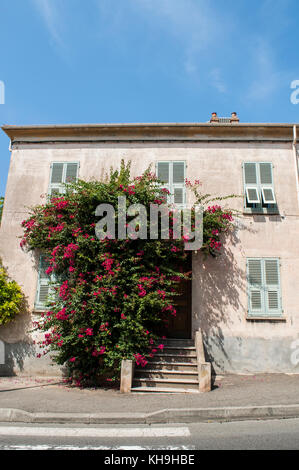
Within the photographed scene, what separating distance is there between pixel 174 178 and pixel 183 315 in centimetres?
391

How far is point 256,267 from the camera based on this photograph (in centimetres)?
894

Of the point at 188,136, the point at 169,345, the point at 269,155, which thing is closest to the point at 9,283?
the point at 169,345

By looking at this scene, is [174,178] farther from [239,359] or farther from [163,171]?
[239,359]

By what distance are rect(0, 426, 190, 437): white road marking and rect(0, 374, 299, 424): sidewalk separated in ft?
1.31

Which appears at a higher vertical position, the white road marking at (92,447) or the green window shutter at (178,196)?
the green window shutter at (178,196)

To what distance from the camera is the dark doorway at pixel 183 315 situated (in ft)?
29.9

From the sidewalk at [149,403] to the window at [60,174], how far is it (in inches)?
209

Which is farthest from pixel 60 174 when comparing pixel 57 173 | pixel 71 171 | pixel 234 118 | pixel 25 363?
pixel 234 118

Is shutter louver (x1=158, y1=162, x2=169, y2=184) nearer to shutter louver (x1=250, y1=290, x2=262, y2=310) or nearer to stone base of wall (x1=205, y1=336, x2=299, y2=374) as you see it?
shutter louver (x1=250, y1=290, x2=262, y2=310)

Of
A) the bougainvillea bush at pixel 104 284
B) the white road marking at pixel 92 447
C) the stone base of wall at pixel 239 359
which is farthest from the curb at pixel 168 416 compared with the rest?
the stone base of wall at pixel 239 359

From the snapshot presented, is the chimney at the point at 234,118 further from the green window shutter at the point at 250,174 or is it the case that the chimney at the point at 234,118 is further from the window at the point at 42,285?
the window at the point at 42,285

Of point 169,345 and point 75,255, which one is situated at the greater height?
point 75,255

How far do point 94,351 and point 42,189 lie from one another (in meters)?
5.09

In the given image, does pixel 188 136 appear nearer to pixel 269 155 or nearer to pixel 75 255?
pixel 269 155
